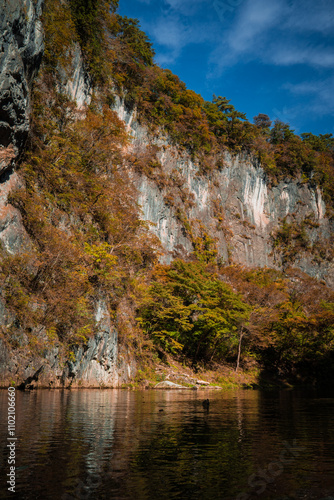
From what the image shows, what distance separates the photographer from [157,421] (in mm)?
8156

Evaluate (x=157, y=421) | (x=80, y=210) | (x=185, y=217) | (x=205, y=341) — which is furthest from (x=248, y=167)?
(x=157, y=421)

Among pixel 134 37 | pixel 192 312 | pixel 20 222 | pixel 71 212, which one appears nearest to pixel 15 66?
pixel 20 222

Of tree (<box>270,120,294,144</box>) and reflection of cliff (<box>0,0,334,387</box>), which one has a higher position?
tree (<box>270,120,294,144</box>)

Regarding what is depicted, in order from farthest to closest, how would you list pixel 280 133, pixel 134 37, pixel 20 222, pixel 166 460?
1. pixel 280 133
2. pixel 134 37
3. pixel 20 222
4. pixel 166 460

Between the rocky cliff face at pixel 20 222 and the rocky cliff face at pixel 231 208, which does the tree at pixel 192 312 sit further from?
the rocky cliff face at pixel 231 208

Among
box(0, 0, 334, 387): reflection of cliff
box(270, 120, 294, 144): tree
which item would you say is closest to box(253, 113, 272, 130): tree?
box(270, 120, 294, 144): tree

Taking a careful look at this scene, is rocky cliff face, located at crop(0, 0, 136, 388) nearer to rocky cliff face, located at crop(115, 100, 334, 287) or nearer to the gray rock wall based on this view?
Result: the gray rock wall

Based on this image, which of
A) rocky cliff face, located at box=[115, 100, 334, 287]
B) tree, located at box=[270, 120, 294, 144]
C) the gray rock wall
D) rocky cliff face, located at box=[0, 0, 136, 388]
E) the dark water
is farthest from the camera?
tree, located at box=[270, 120, 294, 144]

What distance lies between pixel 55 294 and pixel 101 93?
93.4 ft

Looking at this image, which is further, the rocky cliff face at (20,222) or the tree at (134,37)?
the tree at (134,37)

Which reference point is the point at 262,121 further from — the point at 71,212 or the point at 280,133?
the point at 71,212

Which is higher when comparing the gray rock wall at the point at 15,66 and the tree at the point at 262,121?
the tree at the point at 262,121

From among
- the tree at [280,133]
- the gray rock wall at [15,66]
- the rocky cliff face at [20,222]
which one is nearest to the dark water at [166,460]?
the rocky cliff face at [20,222]

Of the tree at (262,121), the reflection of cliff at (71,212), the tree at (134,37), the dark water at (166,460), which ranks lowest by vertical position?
the dark water at (166,460)
